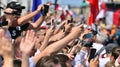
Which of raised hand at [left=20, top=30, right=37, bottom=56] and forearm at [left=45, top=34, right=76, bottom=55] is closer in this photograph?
raised hand at [left=20, top=30, right=37, bottom=56]

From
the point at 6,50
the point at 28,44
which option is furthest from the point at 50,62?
the point at 6,50

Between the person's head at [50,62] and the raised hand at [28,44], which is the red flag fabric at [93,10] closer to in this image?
the person's head at [50,62]

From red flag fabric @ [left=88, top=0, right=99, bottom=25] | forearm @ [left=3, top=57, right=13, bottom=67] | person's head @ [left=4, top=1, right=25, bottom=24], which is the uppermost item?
forearm @ [left=3, top=57, right=13, bottom=67]

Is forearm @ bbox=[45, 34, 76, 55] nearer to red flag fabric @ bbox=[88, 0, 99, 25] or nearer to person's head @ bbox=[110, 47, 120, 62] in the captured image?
person's head @ bbox=[110, 47, 120, 62]

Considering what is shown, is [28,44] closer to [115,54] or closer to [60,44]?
[60,44]

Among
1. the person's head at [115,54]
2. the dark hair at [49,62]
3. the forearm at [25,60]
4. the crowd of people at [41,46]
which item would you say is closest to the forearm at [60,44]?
the crowd of people at [41,46]

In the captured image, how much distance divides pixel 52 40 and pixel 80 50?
0.78 meters

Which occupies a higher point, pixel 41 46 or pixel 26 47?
pixel 26 47

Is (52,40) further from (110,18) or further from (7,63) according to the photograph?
(110,18)

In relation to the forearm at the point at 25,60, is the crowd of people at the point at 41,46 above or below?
below

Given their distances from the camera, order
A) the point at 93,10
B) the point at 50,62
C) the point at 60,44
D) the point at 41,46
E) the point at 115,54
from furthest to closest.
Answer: the point at 93,10
the point at 115,54
the point at 41,46
the point at 60,44
the point at 50,62

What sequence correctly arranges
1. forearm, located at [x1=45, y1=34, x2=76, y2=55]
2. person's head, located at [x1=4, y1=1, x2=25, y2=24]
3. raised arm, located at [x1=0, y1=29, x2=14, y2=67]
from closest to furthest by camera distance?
raised arm, located at [x1=0, y1=29, x2=14, y2=67]
forearm, located at [x1=45, y1=34, x2=76, y2=55]
person's head, located at [x1=4, y1=1, x2=25, y2=24]

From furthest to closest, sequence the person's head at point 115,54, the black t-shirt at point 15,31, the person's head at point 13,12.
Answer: the person's head at point 115,54
the person's head at point 13,12
the black t-shirt at point 15,31

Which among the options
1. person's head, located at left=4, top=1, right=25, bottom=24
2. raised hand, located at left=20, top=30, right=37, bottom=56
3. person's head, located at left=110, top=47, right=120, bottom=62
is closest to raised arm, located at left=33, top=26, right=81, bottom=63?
raised hand, located at left=20, top=30, right=37, bottom=56
